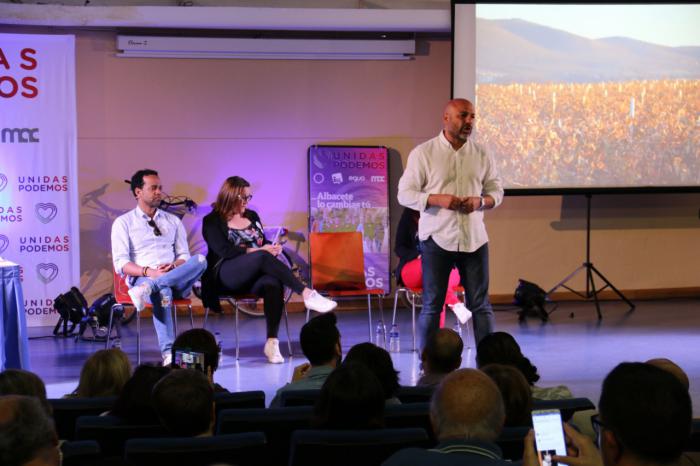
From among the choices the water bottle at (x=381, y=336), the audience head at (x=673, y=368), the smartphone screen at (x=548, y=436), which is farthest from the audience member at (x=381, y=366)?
the water bottle at (x=381, y=336)

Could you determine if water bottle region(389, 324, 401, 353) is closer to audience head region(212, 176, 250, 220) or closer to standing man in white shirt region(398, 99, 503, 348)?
standing man in white shirt region(398, 99, 503, 348)

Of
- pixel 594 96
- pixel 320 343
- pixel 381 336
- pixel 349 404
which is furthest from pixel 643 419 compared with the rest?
pixel 594 96

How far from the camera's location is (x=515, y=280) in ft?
30.1

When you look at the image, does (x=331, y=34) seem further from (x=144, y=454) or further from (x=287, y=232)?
(x=144, y=454)

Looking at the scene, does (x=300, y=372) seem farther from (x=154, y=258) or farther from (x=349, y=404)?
(x=154, y=258)

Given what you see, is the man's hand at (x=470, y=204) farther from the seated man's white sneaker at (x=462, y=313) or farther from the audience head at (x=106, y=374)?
the audience head at (x=106, y=374)

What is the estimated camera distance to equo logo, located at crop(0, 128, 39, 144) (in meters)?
7.84

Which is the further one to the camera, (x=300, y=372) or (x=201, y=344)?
(x=300, y=372)

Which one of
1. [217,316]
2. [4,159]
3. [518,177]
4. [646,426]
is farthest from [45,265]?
[646,426]

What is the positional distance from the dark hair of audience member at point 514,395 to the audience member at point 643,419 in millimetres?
1119

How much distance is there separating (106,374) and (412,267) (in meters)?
3.42

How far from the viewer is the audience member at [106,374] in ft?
11.3

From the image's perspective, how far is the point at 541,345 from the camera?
6.81 meters

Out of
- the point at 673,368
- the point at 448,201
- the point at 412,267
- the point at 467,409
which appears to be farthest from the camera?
the point at 412,267
